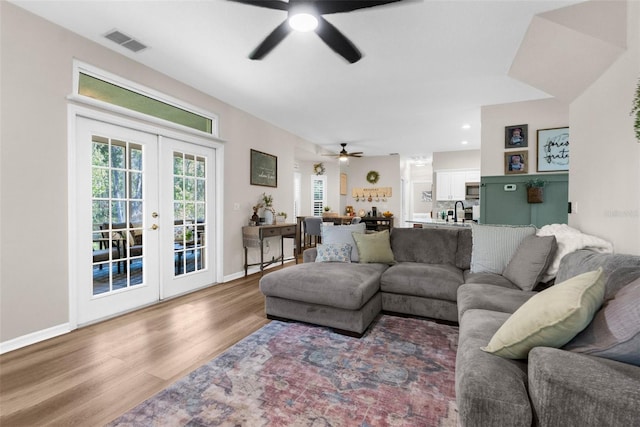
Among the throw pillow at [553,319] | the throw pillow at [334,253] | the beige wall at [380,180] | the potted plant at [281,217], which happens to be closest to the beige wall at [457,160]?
the beige wall at [380,180]

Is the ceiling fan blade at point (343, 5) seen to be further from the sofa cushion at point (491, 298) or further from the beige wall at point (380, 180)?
the beige wall at point (380, 180)

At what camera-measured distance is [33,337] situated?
93.2 inches

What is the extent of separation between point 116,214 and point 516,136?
524 cm

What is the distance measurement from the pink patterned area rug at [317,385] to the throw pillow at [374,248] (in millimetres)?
970

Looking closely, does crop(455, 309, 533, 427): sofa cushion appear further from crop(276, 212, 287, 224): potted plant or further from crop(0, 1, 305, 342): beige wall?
crop(276, 212, 287, 224): potted plant

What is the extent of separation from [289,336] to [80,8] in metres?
3.10

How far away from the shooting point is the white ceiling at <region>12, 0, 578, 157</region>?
2.31 meters

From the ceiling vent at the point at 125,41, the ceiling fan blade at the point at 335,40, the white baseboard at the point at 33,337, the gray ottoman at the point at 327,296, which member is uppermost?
the ceiling vent at the point at 125,41

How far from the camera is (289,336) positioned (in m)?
2.47

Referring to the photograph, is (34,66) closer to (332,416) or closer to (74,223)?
(74,223)

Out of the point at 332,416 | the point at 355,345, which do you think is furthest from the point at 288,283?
the point at 332,416

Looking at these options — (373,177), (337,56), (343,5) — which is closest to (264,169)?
(337,56)

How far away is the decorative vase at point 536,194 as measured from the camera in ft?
13.5

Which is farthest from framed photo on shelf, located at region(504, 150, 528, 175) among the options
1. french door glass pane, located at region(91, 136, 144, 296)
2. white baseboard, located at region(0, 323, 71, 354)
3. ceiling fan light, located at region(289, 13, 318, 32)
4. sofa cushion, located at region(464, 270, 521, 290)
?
white baseboard, located at region(0, 323, 71, 354)
